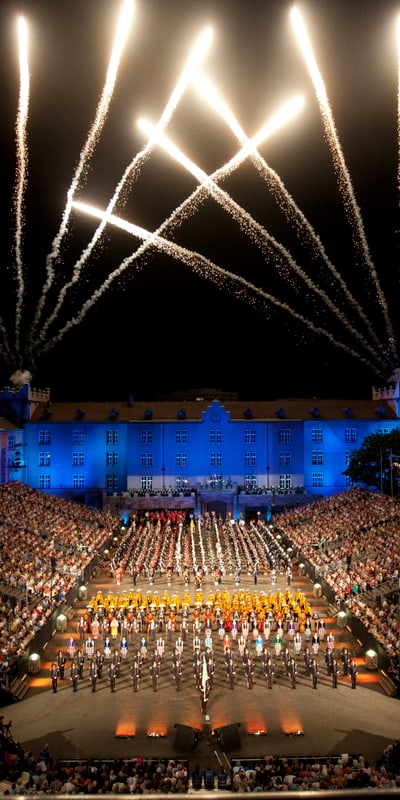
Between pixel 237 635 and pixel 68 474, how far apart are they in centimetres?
4068

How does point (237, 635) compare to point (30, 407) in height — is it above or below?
below

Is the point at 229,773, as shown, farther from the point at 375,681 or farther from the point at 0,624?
the point at 0,624

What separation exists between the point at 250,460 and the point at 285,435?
4308 mm

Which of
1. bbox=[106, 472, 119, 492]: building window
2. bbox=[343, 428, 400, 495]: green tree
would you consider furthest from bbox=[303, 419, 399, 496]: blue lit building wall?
bbox=[106, 472, 119, 492]: building window

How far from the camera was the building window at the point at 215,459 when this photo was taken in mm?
64625

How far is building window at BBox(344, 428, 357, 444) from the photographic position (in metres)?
Result: 65.3

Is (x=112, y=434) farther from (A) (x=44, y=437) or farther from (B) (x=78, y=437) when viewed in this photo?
(A) (x=44, y=437)

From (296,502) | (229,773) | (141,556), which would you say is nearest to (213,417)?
(296,502)

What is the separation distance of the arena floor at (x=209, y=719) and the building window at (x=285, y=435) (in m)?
41.8

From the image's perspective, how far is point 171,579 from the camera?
1443 inches

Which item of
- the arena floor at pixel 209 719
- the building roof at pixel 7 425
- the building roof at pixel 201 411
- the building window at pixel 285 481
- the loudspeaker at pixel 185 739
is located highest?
the building roof at pixel 201 411

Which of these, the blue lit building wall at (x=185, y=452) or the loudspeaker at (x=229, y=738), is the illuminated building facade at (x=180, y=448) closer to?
the blue lit building wall at (x=185, y=452)

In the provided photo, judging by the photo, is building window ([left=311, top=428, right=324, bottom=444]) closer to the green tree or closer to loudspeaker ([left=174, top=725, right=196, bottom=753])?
the green tree

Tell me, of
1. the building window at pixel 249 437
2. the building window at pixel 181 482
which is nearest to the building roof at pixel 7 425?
the building window at pixel 181 482
